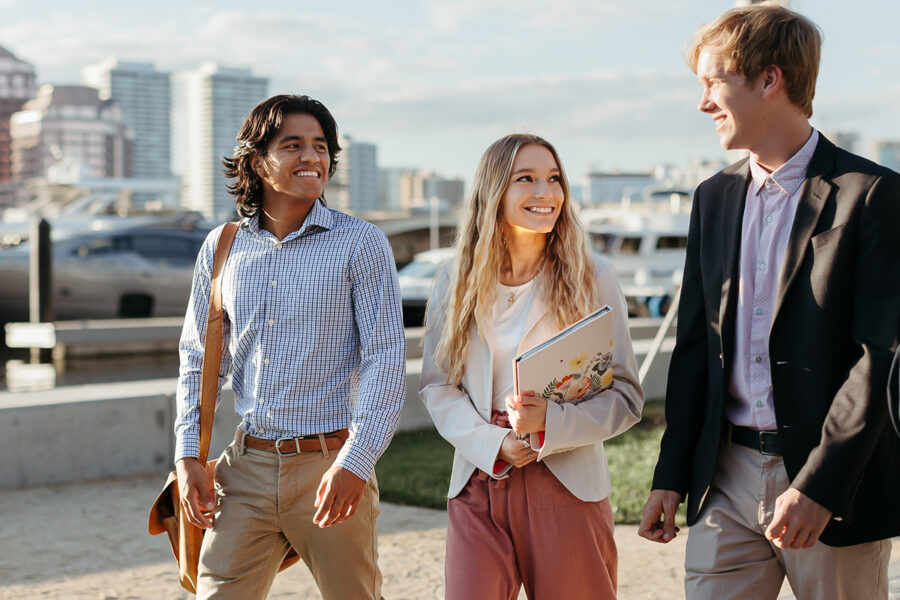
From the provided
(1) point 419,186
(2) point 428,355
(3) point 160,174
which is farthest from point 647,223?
(3) point 160,174

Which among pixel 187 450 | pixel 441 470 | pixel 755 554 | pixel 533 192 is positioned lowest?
pixel 441 470

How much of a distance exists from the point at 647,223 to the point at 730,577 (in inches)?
1189

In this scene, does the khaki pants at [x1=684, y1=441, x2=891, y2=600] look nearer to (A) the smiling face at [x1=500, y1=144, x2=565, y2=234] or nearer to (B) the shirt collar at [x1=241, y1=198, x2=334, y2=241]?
(A) the smiling face at [x1=500, y1=144, x2=565, y2=234]

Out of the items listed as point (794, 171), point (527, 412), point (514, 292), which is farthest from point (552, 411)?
point (794, 171)

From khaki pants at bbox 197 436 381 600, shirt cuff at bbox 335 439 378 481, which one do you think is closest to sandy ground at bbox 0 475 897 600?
khaki pants at bbox 197 436 381 600

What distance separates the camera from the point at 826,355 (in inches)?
93.0

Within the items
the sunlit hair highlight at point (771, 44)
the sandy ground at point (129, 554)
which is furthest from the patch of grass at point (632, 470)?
the sunlit hair highlight at point (771, 44)

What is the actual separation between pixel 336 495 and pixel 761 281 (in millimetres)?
1356

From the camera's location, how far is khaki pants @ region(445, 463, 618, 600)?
9.27 feet

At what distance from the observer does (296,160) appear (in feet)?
10.1

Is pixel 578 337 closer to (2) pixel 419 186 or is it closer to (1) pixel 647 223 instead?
(1) pixel 647 223

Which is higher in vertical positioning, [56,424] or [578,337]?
[578,337]

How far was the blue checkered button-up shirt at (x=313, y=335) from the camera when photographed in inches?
117

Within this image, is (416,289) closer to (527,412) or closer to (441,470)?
(441,470)
